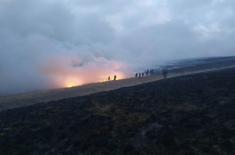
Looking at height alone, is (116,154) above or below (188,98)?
below

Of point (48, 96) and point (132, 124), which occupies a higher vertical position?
point (48, 96)

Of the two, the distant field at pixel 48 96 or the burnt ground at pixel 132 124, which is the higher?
the distant field at pixel 48 96

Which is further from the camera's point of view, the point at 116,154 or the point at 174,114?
the point at 174,114

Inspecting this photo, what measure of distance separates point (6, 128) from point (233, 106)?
30254 millimetres

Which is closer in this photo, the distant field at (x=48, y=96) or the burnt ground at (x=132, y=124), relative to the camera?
the burnt ground at (x=132, y=124)

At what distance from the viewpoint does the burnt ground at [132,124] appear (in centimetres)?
4478

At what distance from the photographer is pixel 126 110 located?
61531 millimetres

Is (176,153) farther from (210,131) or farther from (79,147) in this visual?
(79,147)

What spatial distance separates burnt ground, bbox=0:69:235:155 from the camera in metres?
44.8

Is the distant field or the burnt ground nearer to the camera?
the burnt ground

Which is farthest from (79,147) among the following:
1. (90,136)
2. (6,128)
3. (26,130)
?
(6,128)

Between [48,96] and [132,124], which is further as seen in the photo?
[48,96]

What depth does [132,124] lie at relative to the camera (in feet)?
174

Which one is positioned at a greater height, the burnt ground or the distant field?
the distant field
